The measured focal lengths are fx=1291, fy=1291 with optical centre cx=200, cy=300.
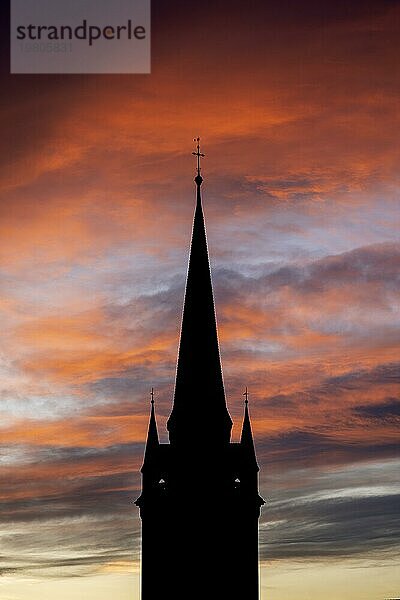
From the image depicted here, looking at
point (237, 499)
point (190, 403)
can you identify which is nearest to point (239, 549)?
point (237, 499)

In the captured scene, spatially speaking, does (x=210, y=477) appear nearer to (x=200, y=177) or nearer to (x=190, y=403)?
(x=190, y=403)

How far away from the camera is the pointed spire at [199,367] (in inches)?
2849

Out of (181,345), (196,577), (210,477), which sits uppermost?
(181,345)

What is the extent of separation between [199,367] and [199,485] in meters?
6.58

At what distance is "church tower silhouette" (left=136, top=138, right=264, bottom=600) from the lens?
70.4 meters

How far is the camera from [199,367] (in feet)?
238

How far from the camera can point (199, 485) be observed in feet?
236

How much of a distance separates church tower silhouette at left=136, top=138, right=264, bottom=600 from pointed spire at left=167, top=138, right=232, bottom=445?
56 millimetres

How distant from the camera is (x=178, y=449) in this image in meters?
72.5

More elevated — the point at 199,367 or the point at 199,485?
the point at 199,367

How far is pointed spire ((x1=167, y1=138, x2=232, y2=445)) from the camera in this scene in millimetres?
72375

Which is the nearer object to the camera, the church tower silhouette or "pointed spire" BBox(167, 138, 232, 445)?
the church tower silhouette

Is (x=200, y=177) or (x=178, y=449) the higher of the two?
(x=200, y=177)

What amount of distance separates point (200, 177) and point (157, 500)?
715 inches
